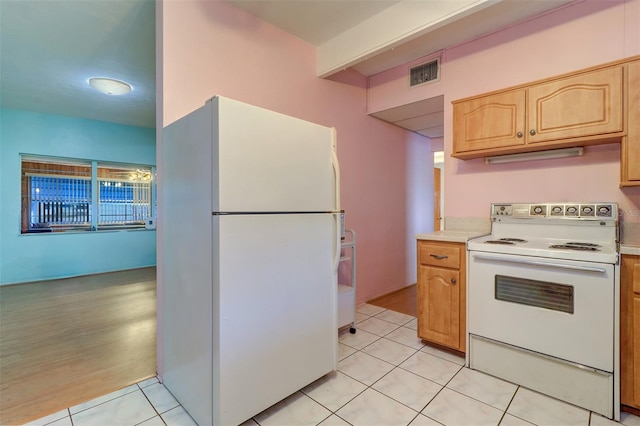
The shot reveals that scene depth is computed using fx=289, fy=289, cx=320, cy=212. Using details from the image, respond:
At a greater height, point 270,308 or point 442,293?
point 270,308

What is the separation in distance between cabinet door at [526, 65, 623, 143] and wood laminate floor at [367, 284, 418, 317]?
6.76ft

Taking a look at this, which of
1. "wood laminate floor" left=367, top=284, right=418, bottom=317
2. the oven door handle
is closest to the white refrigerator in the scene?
the oven door handle

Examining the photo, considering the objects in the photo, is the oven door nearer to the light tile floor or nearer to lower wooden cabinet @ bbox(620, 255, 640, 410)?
lower wooden cabinet @ bbox(620, 255, 640, 410)

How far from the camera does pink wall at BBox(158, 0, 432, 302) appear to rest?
6.63 ft

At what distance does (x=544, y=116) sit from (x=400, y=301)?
7.90 ft

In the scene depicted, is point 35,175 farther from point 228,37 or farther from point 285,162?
point 285,162

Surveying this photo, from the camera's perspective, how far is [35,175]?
15.5 ft

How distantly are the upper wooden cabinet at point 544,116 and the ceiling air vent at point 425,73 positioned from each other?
0.60m

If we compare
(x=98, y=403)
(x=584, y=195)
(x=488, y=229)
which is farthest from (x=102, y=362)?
(x=584, y=195)

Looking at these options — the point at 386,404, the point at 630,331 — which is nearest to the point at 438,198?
the point at 630,331

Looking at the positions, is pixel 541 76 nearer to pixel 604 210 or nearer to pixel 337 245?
pixel 604 210

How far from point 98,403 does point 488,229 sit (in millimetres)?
Result: 3120

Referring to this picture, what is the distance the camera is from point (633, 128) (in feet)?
5.76

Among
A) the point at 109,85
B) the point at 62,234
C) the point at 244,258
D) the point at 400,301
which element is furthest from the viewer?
the point at 62,234
